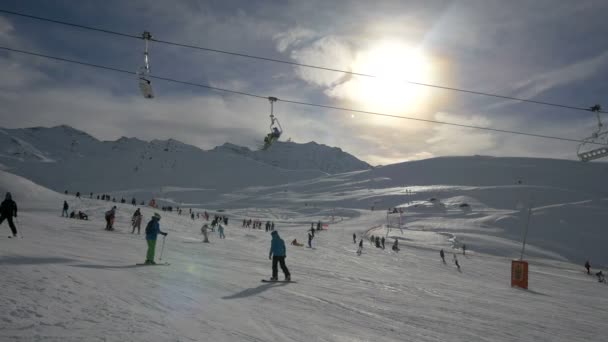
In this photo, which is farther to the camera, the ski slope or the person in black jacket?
the person in black jacket

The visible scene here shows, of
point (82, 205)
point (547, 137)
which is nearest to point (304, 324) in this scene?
point (547, 137)

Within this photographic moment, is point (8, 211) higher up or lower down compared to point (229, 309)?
higher up

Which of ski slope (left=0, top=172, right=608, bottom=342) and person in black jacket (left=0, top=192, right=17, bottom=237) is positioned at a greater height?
person in black jacket (left=0, top=192, right=17, bottom=237)

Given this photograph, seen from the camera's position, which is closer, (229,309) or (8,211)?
(229,309)

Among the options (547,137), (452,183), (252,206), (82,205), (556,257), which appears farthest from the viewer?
(452,183)

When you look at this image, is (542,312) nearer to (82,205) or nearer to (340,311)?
(340,311)

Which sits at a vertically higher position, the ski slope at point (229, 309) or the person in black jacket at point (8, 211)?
the person in black jacket at point (8, 211)

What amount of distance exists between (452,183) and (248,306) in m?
119

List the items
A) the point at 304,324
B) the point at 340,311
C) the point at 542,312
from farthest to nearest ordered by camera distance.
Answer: the point at 542,312, the point at 340,311, the point at 304,324

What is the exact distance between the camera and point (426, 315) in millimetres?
7844

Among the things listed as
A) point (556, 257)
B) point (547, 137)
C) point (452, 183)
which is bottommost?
point (556, 257)

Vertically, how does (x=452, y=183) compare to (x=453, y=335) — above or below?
above

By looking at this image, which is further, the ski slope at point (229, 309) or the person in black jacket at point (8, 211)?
the person in black jacket at point (8, 211)

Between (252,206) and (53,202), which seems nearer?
(53,202)
